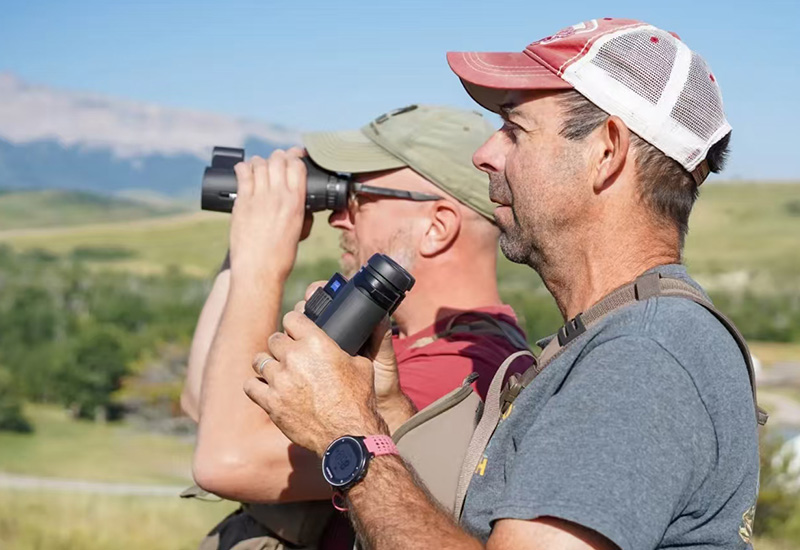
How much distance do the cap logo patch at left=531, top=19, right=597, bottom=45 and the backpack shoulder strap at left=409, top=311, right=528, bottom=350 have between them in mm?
1041

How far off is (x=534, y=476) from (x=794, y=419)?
25.5 m

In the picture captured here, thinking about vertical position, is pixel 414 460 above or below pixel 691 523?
below

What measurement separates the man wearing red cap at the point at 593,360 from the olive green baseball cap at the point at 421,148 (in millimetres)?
824

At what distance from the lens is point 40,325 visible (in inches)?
1623

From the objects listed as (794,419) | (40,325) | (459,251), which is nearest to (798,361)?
(794,419)

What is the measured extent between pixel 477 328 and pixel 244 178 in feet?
2.59

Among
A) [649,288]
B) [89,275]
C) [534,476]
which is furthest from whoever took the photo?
[89,275]

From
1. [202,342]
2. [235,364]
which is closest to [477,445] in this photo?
[235,364]

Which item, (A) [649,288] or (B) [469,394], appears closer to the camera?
(A) [649,288]

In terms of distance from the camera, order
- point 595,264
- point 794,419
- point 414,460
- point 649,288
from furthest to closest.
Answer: point 794,419, point 414,460, point 595,264, point 649,288

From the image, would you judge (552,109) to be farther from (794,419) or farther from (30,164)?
(30,164)

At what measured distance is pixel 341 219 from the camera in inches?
125

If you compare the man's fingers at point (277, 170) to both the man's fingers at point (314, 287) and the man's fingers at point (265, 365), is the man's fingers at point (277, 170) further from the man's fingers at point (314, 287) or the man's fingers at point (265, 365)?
the man's fingers at point (265, 365)

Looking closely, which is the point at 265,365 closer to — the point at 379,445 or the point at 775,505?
the point at 379,445
